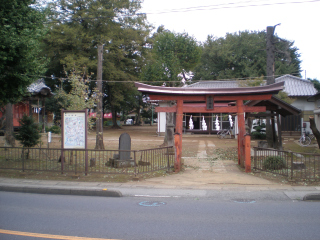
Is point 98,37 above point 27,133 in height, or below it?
above

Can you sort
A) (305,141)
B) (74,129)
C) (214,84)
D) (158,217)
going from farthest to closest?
(214,84)
(305,141)
(74,129)
(158,217)

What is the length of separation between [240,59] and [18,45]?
3654 centimetres

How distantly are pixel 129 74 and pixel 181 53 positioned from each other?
14.7 m

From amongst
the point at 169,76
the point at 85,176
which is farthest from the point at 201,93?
the point at 169,76

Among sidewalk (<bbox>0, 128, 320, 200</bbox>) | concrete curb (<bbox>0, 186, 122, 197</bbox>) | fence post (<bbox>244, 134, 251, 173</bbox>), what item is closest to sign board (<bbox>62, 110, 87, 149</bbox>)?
sidewalk (<bbox>0, 128, 320, 200</bbox>)

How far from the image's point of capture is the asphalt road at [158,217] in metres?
5.09

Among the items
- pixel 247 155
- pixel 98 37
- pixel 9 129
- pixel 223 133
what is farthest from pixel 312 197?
pixel 98 37

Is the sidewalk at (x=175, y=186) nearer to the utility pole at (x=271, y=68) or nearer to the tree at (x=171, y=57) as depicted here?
the utility pole at (x=271, y=68)

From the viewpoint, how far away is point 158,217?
6.19m

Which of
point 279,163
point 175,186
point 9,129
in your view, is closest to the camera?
point 175,186

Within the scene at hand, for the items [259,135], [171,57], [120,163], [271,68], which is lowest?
[120,163]

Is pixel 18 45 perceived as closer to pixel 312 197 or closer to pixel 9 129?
pixel 9 129

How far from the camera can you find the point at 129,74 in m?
37.0

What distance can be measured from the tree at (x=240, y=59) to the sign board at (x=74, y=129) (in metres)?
31.4
